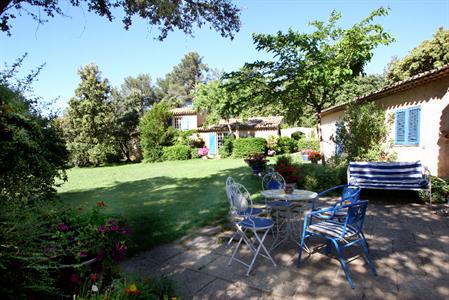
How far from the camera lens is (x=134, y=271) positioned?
3.43 m

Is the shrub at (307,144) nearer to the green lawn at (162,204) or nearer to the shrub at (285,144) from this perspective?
the shrub at (285,144)

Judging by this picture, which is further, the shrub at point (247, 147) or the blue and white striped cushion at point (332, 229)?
the shrub at point (247, 147)

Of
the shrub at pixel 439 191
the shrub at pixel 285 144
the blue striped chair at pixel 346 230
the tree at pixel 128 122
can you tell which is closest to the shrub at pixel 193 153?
the tree at pixel 128 122

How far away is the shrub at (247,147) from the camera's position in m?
22.2

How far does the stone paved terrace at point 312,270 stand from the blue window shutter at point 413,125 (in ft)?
12.0

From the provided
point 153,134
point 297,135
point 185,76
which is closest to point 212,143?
point 153,134

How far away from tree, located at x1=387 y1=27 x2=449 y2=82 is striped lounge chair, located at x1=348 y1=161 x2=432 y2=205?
15612mm

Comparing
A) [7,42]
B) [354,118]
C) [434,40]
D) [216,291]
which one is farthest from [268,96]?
[434,40]

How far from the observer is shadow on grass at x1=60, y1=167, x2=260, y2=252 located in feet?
16.0

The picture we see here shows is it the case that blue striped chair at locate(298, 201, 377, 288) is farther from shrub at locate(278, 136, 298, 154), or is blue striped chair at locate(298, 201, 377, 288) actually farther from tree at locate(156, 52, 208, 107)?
tree at locate(156, 52, 208, 107)

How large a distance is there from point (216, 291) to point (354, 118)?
25.7ft

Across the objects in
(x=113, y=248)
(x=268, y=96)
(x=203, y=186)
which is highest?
(x=268, y=96)

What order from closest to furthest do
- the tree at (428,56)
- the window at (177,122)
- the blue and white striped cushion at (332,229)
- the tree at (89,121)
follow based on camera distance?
the blue and white striped cushion at (332,229)
the tree at (428,56)
the tree at (89,121)
the window at (177,122)

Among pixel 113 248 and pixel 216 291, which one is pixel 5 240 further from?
pixel 216 291
